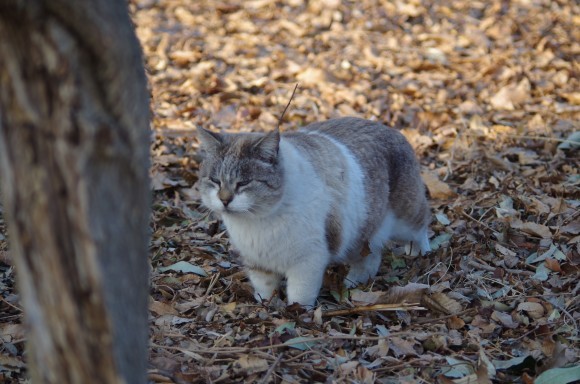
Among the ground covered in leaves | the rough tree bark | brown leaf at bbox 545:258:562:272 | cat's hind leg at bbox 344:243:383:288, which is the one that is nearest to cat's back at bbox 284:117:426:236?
cat's hind leg at bbox 344:243:383:288

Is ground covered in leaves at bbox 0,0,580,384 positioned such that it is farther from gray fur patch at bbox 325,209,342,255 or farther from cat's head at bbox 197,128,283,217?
cat's head at bbox 197,128,283,217

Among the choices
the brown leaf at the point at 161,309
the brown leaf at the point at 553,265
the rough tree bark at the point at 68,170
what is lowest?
the brown leaf at the point at 161,309

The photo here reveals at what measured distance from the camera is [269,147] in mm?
4355

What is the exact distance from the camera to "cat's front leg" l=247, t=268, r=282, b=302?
470cm

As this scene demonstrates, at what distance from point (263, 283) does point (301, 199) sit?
65cm

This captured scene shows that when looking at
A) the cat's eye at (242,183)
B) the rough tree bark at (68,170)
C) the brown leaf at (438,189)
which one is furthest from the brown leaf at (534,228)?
the rough tree bark at (68,170)

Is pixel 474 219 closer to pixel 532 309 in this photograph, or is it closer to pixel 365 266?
pixel 365 266

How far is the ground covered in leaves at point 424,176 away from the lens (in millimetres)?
3799

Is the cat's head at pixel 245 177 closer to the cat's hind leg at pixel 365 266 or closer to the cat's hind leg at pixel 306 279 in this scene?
the cat's hind leg at pixel 306 279

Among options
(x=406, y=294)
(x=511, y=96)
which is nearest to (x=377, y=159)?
(x=406, y=294)

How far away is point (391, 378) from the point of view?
3598mm

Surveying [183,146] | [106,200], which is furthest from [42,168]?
[183,146]

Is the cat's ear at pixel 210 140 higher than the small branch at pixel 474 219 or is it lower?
higher

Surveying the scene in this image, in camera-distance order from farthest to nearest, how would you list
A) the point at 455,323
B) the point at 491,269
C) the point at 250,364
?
the point at 491,269
the point at 455,323
the point at 250,364
